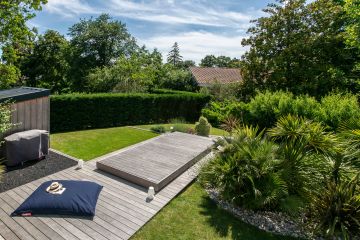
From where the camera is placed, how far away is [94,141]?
10133 mm

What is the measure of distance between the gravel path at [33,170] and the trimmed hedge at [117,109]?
3.94m

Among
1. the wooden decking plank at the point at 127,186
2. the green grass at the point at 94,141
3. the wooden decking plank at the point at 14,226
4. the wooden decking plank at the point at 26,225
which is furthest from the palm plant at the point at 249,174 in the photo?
the green grass at the point at 94,141

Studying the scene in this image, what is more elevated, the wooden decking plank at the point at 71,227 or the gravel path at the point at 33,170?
the wooden decking plank at the point at 71,227

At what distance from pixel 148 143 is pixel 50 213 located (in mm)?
4846

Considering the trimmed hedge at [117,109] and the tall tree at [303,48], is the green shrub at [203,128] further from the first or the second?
the tall tree at [303,48]

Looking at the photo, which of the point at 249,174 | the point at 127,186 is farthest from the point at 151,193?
the point at 249,174

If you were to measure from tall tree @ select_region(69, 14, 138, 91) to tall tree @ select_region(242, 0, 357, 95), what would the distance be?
57.7 feet

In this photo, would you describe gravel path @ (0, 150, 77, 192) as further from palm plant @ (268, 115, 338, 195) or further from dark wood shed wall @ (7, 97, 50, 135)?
palm plant @ (268, 115, 338, 195)

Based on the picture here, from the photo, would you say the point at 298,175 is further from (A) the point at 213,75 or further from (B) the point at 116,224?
(A) the point at 213,75

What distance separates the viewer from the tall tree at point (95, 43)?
2777cm

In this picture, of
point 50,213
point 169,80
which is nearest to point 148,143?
point 50,213

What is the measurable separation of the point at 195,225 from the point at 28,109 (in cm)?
643

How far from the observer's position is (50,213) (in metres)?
4.75

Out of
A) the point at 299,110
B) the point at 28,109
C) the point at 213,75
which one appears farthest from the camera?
the point at 213,75
